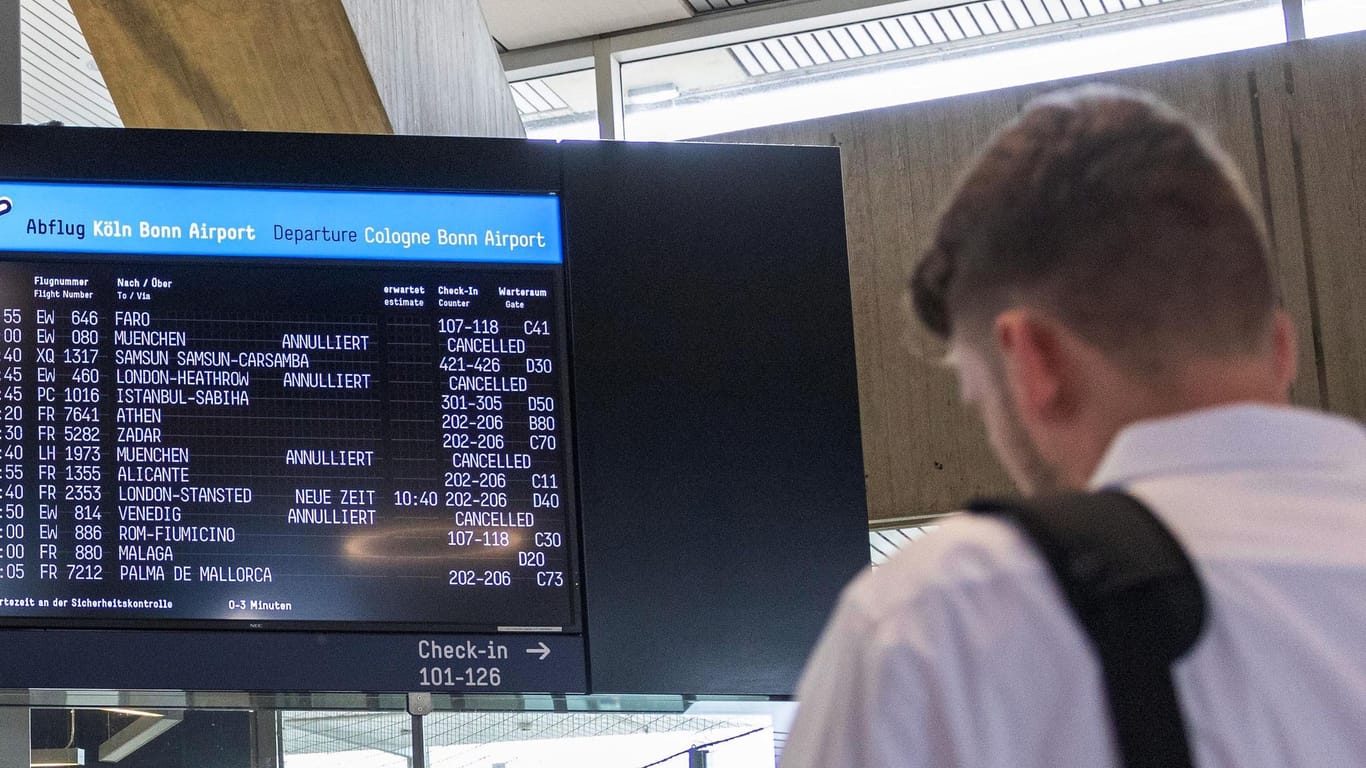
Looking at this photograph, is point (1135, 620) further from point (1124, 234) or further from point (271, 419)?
point (271, 419)

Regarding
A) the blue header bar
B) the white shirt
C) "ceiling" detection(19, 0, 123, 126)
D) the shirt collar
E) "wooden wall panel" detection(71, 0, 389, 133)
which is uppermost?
"ceiling" detection(19, 0, 123, 126)

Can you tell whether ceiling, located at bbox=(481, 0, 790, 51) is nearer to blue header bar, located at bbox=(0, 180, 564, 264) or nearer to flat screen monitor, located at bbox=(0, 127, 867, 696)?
flat screen monitor, located at bbox=(0, 127, 867, 696)

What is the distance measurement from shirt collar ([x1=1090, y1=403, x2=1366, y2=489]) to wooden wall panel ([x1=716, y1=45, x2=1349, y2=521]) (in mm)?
4861

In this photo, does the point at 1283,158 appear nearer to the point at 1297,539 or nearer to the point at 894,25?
the point at 894,25

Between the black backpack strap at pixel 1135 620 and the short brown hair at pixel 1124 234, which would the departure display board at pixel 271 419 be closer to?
the short brown hair at pixel 1124 234

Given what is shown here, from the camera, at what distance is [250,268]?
300 cm

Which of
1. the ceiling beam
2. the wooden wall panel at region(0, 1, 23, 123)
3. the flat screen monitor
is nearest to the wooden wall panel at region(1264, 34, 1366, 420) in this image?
the ceiling beam

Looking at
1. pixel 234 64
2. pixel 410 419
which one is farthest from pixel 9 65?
pixel 410 419

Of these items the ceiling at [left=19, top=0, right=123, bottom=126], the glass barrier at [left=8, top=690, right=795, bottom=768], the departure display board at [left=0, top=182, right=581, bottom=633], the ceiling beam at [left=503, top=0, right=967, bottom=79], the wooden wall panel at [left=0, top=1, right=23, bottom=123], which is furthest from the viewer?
the ceiling beam at [left=503, top=0, right=967, bottom=79]

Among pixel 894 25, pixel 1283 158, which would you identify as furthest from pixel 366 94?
pixel 894 25

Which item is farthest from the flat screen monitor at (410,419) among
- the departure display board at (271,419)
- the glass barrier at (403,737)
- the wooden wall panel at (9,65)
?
the wooden wall panel at (9,65)

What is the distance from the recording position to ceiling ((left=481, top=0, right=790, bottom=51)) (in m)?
7.80

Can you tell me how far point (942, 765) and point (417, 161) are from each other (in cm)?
253

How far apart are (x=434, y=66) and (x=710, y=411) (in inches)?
56.9
